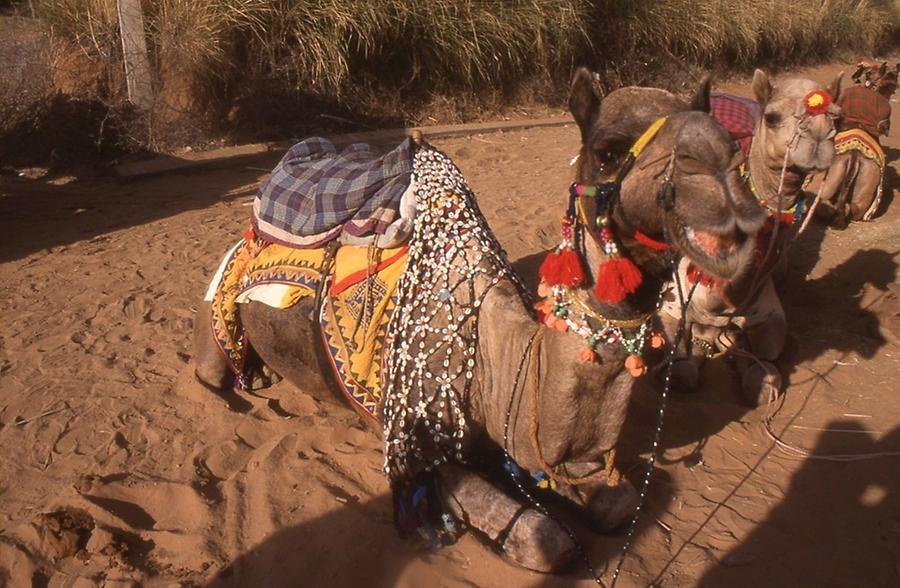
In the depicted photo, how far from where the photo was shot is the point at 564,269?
2.67 meters

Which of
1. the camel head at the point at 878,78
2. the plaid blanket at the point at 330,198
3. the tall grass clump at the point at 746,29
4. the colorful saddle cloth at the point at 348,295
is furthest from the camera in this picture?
the tall grass clump at the point at 746,29

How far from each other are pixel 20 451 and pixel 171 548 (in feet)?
4.04

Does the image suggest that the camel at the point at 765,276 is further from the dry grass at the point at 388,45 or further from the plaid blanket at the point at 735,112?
the dry grass at the point at 388,45

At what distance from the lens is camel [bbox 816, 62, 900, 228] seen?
7.95 metres

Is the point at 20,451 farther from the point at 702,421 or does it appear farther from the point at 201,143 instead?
the point at 201,143

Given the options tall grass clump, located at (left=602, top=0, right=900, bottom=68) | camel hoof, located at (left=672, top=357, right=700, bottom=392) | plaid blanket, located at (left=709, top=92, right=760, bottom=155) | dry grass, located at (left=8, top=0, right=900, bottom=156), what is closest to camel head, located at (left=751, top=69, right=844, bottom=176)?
plaid blanket, located at (left=709, top=92, right=760, bottom=155)

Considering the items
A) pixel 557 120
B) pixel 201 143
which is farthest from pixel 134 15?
pixel 557 120

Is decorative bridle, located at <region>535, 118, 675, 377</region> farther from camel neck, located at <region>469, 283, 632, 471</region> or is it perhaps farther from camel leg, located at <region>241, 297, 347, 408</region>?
camel leg, located at <region>241, 297, 347, 408</region>

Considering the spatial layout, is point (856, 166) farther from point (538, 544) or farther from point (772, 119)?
point (538, 544)

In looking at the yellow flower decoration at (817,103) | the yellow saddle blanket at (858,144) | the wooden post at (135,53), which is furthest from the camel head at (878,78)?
the wooden post at (135,53)

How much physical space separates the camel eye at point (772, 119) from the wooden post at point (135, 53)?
7.82m

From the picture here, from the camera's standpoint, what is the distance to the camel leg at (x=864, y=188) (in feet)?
26.5

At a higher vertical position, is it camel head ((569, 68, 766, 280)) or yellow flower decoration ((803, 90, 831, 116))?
camel head ((569, 68, 766, 280))

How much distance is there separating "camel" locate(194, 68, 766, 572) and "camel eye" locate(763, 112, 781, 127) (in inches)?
114
